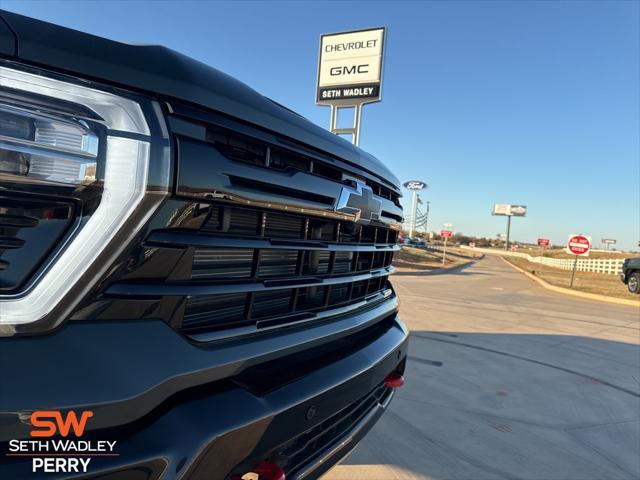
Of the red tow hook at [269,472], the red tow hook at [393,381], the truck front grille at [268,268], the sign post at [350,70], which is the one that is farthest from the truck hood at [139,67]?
the sign post at [350,70]

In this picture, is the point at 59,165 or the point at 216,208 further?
the point at 216,208

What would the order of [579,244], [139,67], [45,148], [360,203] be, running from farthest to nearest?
[579,244] → [360,203] → [139,67] → [45,148]

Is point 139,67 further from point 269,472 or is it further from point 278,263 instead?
point 269,472

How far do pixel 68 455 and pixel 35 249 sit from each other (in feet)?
1.39

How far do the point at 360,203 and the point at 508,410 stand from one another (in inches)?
116

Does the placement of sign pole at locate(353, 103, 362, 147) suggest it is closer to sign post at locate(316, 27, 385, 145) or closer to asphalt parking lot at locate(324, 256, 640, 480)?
sign post at locate(316, 27, 385, 145)

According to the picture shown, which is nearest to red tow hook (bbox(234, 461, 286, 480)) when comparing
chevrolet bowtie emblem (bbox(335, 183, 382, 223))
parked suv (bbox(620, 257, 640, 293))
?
chevrolet bowtie emblem (bbox(335, 183, 382, 223))

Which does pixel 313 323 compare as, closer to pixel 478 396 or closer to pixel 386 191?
pixel 386 191

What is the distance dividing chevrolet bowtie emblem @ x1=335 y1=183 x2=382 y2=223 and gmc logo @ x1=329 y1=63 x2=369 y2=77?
7.07 m

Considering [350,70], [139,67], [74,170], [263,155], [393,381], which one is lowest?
[393,381]

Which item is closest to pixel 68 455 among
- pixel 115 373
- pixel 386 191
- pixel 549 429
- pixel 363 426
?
pixel 115 373

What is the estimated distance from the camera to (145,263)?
94 centimetres

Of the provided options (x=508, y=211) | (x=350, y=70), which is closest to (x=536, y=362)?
(x=350, y=70)

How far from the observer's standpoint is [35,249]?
84 cm
